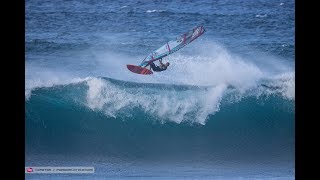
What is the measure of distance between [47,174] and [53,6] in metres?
1.35

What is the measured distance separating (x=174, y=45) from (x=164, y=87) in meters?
0.35

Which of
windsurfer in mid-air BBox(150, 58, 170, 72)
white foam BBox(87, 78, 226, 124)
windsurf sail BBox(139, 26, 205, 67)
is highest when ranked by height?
windsurf sail BBox(139, 26, 205, 67)

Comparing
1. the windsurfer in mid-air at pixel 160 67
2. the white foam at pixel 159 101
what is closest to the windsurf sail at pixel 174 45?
the windsurfer in mid-air at pixel 160 67

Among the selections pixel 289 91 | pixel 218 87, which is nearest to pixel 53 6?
pixel 218 87

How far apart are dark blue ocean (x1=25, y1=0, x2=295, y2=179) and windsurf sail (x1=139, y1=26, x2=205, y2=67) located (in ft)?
0.12

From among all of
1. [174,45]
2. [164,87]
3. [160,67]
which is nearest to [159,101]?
[164,87]

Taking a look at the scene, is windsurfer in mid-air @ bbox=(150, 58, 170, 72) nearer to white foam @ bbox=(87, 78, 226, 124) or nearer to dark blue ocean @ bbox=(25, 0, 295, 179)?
dark blue ocean @ bbox=(25, 0, 295, 179)

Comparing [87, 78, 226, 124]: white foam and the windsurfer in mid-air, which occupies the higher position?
the windsurfer in mid-air

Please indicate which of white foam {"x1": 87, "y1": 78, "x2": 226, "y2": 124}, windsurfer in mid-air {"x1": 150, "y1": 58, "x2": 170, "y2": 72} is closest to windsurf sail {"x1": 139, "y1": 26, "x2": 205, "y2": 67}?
windsurfer in mid-air {"x1": 150, "y1": 58, "x2": 170, "y2": 72}

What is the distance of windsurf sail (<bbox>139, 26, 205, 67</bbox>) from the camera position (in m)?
7.08

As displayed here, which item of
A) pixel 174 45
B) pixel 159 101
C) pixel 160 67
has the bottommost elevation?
pixel 159 101

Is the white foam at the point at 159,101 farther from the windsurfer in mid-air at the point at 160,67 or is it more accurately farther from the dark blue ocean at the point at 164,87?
the windsurfer in mid-air at the point at 160,67

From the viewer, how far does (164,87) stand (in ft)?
23.5

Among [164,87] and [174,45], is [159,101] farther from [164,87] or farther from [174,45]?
[174,45]
